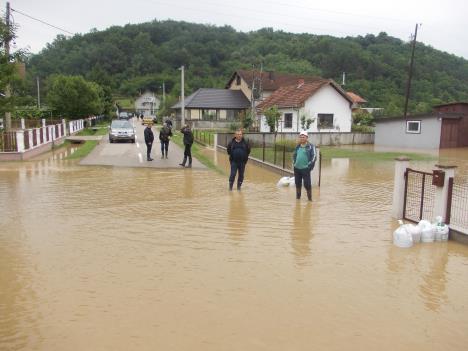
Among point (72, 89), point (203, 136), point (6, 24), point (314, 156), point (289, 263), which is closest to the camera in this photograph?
point (289, 263)

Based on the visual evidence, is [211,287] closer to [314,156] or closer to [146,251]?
[146,251]

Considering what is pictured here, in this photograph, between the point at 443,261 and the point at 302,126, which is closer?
the point at 443,261

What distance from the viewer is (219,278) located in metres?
6.22

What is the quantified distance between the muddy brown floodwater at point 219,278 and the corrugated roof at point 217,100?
4649cm

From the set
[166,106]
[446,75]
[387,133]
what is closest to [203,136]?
[387,133]

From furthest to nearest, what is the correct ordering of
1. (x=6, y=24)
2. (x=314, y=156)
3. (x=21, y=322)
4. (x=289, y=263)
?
(x=6, y=24) < (x=314, y=156) < (x=289, y=263) < (x=21, y=322)

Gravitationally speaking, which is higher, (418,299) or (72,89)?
(72,89)

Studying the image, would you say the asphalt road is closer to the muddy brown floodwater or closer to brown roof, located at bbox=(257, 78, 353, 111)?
the muddy brown floodwater

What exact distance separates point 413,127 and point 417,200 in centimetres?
2433

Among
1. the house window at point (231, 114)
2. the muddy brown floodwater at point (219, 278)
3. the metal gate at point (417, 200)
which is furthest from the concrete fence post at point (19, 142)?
the house window at point (231, 114)

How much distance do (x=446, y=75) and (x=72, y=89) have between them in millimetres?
55305

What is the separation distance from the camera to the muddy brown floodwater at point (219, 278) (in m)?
4.74

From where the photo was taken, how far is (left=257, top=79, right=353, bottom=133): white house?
39969 millimetres

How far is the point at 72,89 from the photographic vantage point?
41.4 meters
